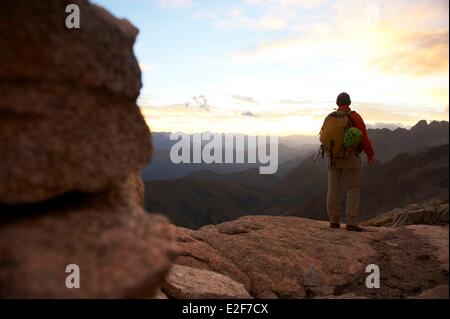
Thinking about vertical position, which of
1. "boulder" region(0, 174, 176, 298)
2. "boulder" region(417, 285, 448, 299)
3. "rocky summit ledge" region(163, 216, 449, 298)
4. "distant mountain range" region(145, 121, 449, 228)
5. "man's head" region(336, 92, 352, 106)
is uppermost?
"man's head" region(336, 92, 352, 106)

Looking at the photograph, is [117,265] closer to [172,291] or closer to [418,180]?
[172,291]

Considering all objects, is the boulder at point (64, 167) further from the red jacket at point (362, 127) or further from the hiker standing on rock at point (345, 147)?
the red jacket at point (362, 127)

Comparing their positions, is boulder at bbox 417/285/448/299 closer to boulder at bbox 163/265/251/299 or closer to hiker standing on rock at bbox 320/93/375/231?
boulder at bbox 163/265/251/299

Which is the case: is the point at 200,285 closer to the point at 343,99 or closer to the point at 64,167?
the point at 64,167

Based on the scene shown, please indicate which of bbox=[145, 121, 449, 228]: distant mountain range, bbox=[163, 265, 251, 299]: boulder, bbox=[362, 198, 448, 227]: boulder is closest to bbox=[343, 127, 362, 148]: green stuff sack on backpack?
bbox=[163, 265, 251, 299]: boulder

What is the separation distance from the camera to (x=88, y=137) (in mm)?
4973

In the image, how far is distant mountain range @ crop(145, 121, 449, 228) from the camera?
87812 mm

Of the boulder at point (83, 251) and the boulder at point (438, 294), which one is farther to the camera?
the boulder at point (438, 294)

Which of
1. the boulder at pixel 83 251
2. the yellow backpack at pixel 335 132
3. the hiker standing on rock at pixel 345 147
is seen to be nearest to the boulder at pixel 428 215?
the hiker standing on rock at pixel 345 147

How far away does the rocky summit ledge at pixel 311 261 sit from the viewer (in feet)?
28.5

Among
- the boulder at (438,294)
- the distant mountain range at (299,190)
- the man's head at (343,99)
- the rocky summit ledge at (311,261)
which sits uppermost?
the man's head at (343,99)

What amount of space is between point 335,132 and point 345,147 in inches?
19.0

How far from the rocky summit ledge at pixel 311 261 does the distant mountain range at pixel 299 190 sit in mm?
73118
